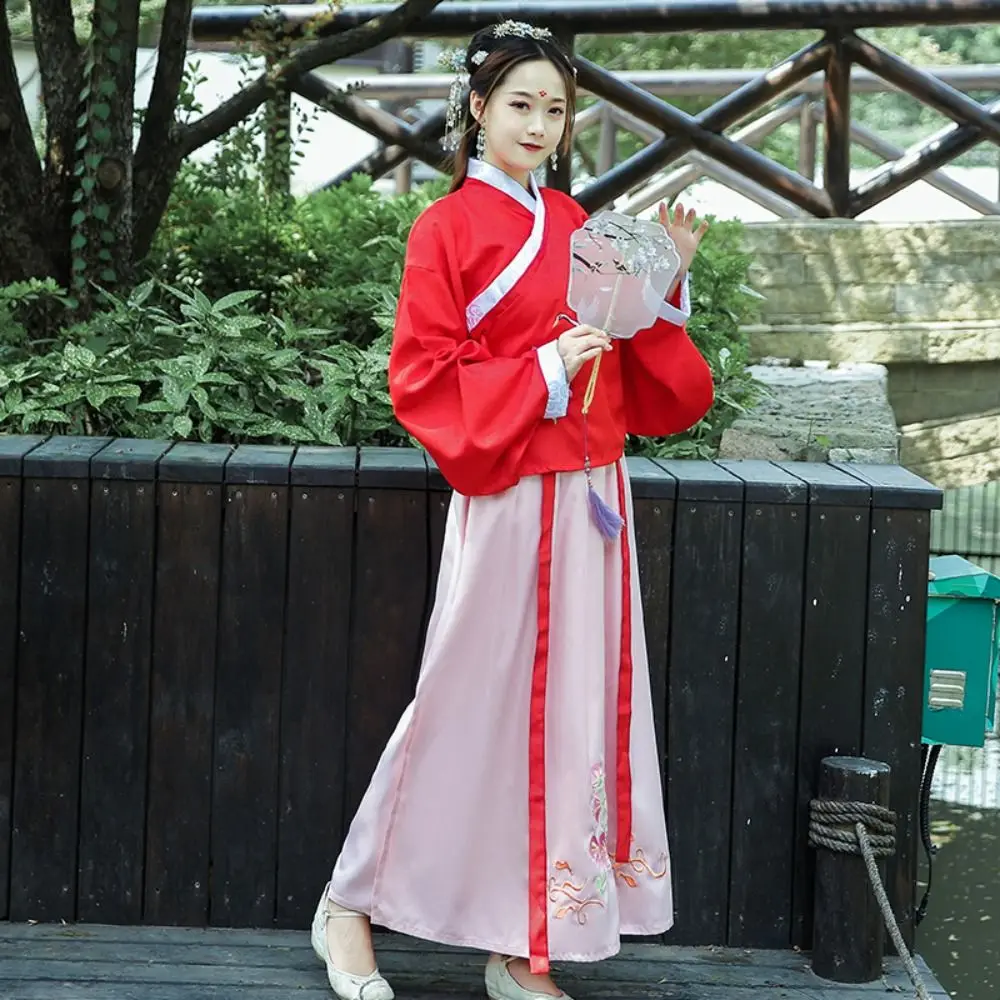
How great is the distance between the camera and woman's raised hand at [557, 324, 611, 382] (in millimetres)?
2797

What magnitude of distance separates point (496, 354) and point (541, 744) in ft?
2.24

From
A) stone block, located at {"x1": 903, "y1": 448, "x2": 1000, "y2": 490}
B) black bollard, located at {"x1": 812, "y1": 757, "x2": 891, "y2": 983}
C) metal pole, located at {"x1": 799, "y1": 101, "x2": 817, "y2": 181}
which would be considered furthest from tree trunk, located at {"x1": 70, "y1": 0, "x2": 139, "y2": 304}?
metal pole, located at {"x1": 799, "y1": 101, "x2": 817, "y2": 181}

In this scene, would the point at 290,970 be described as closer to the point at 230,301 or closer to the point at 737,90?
the point at 230,301

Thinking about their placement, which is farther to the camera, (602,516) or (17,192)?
(17,192)

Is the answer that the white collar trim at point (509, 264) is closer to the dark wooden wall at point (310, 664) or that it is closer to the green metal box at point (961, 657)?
the dark wooden wall at point (310, 664)

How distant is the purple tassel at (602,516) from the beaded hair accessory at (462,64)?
675 mm

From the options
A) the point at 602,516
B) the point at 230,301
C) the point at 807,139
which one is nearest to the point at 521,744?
the point at 602,516

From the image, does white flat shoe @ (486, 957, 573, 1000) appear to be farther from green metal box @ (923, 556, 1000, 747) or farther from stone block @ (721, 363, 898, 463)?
stone block @ (721, 363, 898, 463)

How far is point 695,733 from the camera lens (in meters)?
3.39

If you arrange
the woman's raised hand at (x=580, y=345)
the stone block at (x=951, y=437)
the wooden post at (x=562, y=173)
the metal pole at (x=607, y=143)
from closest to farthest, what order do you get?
the woman's raised hand at (x=580, y=345) → the wooden post at (x=562, y=173) → the stone block at (x=951, y=437) → the metal pole at (x=607, y=143)

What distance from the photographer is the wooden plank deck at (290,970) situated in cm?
316

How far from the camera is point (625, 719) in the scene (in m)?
3.03

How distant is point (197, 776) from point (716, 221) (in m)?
3.76

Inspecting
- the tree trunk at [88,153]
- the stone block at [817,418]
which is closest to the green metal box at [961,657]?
the stone block at [817,418]
